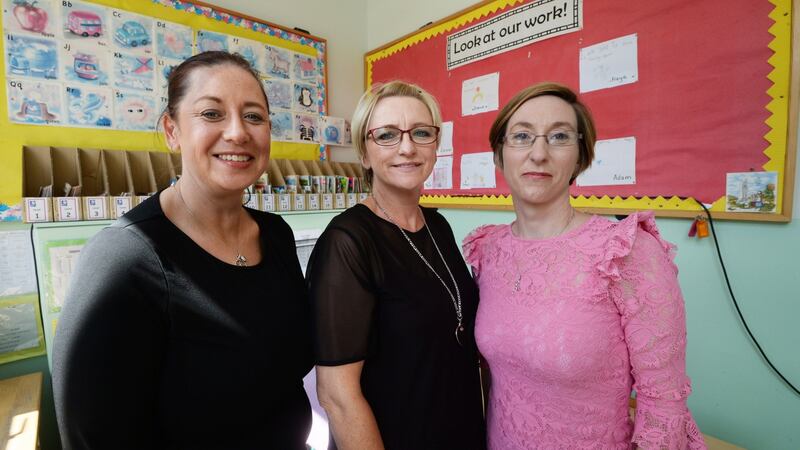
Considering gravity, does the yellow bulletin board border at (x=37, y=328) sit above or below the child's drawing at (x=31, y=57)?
below

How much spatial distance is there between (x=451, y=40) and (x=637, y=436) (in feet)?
7.45

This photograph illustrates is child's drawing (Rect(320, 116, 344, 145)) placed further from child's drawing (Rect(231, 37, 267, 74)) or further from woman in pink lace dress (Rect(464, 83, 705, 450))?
woman in pink lace dress (Rect(464, 83, 705, 450))

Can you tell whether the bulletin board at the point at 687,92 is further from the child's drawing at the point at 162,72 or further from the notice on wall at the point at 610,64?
the child's drawing at the point at 162,72

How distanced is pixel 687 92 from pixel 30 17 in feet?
9.45

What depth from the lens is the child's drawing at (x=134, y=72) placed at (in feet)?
6.38

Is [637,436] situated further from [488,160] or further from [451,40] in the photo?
[451,40]

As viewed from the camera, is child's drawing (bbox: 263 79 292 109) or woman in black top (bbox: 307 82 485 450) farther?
child's drawing (bbox: 263 79 292 109)

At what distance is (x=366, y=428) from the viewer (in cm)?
83

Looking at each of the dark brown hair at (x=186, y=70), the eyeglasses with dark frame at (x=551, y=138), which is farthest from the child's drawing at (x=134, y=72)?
the eyeglasses with dark frame at (x=551, y=138)

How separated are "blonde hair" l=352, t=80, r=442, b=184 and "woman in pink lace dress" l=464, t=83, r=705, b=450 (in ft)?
0.72

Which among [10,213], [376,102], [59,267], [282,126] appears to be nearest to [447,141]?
[282,126]

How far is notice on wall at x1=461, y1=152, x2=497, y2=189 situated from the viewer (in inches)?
88.3

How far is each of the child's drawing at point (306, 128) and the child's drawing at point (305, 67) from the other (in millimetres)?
270

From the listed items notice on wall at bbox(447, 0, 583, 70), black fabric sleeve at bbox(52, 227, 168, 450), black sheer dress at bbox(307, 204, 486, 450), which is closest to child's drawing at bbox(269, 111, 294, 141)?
notice on wall at bbox(447, 0, 583, 70)
